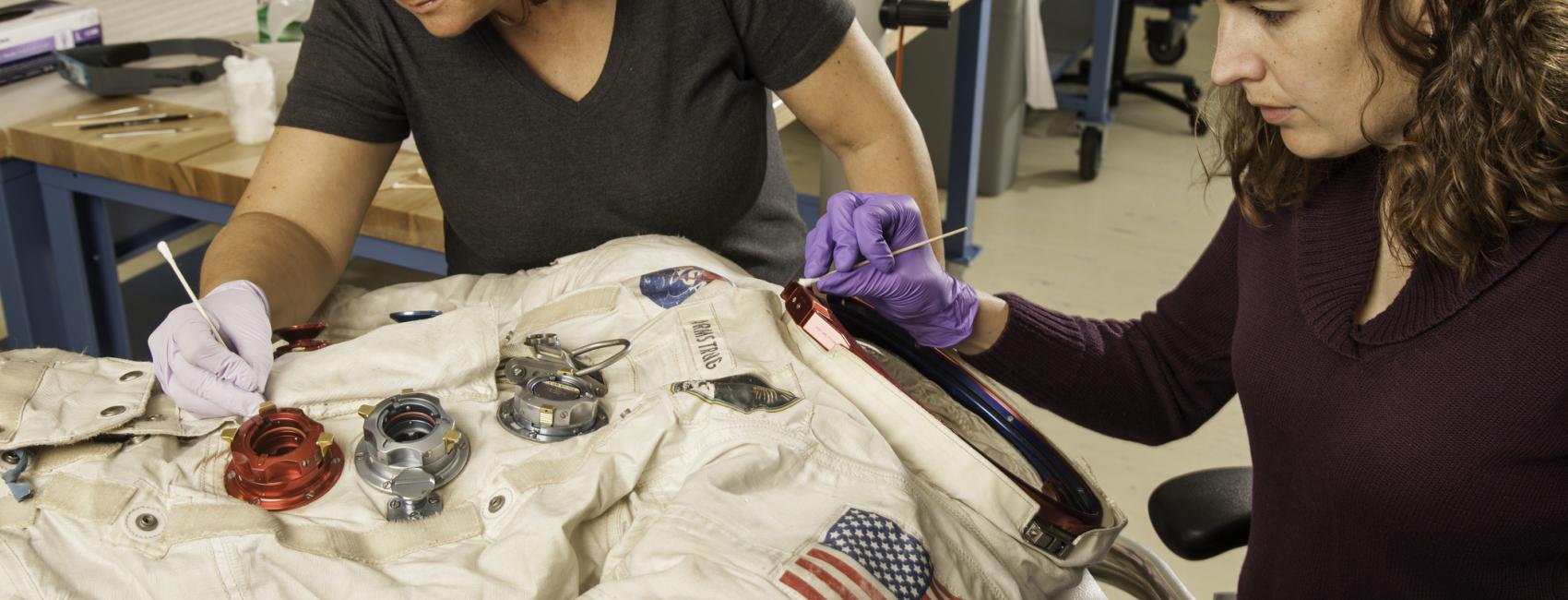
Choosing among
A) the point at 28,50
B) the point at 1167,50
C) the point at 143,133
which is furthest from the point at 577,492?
the point at 1167,50

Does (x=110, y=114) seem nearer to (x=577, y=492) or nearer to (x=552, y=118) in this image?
(x=552, y=118)

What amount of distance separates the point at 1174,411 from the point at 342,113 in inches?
36.6

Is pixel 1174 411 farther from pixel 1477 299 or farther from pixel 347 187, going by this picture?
pixel 347 187

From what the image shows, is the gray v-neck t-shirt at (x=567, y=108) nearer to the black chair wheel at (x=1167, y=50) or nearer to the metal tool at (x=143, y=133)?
the metal tool at (x=143, y=133)

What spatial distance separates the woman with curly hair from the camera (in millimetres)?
885

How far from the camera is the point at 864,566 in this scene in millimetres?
754

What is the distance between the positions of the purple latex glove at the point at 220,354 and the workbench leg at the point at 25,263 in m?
0.94

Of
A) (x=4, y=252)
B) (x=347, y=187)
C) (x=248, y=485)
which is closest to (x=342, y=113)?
(x=347, y=187)

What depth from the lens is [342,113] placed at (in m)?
1.30

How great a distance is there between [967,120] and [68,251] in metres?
1.96

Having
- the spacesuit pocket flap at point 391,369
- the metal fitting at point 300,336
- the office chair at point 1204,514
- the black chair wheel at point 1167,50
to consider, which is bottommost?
the black chair wheel at point 1167,50

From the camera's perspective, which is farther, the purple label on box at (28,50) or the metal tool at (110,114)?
the purple label on box at (28,50)

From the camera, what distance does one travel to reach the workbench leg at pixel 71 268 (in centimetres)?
187

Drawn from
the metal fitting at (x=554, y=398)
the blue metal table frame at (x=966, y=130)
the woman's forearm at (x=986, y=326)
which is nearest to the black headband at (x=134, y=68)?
the blue metal table frame at (x=966, y=130)
